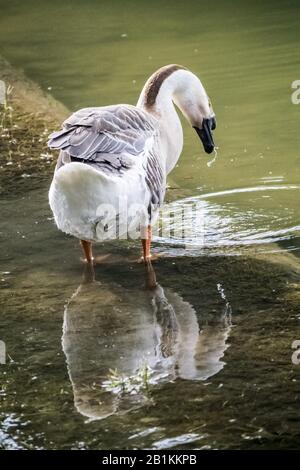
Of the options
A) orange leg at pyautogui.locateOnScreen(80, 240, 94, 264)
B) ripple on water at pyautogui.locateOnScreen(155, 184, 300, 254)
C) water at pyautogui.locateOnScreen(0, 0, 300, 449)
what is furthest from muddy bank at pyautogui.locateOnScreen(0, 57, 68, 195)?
orange leg at pyautogui.locateOnScreen(80, 240, 94, 264)

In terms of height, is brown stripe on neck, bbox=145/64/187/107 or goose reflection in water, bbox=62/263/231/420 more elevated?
brown stripe on neck, bbox=145/64/187/107

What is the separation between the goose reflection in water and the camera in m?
4.08

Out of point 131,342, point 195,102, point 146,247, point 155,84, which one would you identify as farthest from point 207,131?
point 131,342

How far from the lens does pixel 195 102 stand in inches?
264

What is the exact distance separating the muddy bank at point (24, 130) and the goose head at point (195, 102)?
1337mm

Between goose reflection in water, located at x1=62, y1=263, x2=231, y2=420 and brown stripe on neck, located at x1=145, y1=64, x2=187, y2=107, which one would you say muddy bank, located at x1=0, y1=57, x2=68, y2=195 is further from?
goose reflection in water, located at x1=62, y1=263, x2=231, y2=420

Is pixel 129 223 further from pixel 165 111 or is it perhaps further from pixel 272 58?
pixel 272 58

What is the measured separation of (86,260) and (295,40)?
263 inches

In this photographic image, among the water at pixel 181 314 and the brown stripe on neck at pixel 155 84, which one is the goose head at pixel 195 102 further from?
the water at pixel 181 314

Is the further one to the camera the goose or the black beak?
the black beak

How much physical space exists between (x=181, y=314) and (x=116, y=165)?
0.92m

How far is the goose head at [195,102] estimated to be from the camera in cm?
658

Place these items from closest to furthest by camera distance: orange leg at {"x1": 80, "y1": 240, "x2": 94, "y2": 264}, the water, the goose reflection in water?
the water, the goose reflection in water, orange leg at {"x1": 80, "y1": 240, "x2": 94, "y2": 264}
